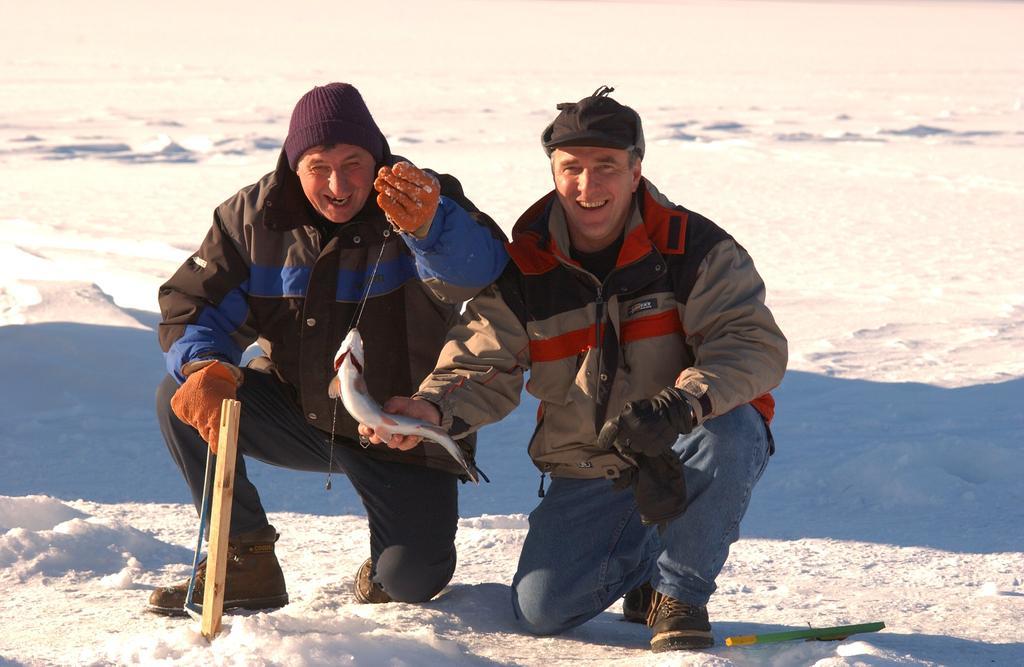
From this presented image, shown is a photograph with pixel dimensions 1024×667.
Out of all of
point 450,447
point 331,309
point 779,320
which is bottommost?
point 779,320

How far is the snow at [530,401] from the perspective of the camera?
9.79 feet

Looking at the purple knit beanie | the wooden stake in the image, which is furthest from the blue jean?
the purple knit beanie

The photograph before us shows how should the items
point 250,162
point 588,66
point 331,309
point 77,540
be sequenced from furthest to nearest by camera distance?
point 588,66 → point 250,162 → point 77,540 → point 331,309

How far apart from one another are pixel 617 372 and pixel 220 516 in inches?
36.5

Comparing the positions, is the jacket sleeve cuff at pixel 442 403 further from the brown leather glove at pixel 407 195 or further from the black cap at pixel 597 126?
the black cap at pixel 597 126

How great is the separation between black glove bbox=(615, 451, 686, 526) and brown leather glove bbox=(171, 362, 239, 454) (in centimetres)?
93

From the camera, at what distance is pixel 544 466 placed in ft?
10.2

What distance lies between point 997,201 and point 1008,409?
5.97 metres

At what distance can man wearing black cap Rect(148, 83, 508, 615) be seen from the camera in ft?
9.95

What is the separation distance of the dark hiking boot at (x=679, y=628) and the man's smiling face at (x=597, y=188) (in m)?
0.84

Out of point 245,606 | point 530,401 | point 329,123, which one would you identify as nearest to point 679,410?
point 329,123

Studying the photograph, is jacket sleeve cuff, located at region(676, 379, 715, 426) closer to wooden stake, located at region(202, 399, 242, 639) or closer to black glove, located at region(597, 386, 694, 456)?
black glove, located at region(597, 386, 694, 456)

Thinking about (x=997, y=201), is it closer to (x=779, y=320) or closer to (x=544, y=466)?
(x=779, y=320)

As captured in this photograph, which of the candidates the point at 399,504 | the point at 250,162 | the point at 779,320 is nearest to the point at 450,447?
the point at 399,504
